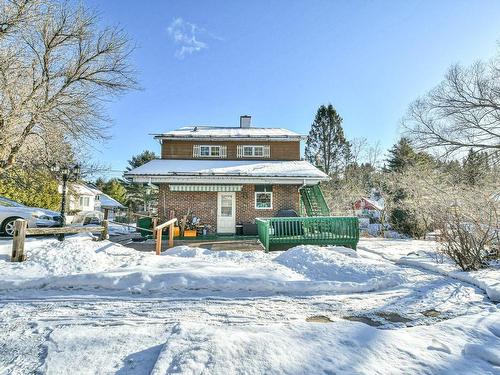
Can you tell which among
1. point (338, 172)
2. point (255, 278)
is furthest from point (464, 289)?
point (338, 172)

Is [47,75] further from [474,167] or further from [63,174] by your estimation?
[474,167]

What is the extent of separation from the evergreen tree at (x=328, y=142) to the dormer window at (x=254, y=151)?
1832 cm

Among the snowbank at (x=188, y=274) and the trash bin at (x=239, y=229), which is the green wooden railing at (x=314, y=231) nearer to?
the snowbank at (x=188, y=274)

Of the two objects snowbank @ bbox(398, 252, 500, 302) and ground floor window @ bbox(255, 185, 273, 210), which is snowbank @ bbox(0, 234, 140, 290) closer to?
snowbank @ bbox(398, 252, 500, 302)

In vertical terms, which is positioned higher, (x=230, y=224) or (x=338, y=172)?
(x=338, y=172)

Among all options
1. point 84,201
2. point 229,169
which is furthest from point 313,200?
point 84,201

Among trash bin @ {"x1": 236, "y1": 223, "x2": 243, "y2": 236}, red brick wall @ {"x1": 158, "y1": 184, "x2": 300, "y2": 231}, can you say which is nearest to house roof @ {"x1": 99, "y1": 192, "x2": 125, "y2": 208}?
red brick wall @ {"x1": 158, "y1": 184, "x2": 300, "y2": 231}

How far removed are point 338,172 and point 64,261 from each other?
1252 inches

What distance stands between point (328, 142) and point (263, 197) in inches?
915

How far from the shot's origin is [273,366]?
240 centimetres

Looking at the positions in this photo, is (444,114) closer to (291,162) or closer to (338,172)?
(291,162)

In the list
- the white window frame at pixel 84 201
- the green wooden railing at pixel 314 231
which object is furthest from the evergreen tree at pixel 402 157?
the white window frame at pixel 84 201

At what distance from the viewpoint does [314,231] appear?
32.8ft

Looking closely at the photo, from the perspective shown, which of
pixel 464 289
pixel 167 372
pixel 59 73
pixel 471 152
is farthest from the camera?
pixel 471 152
